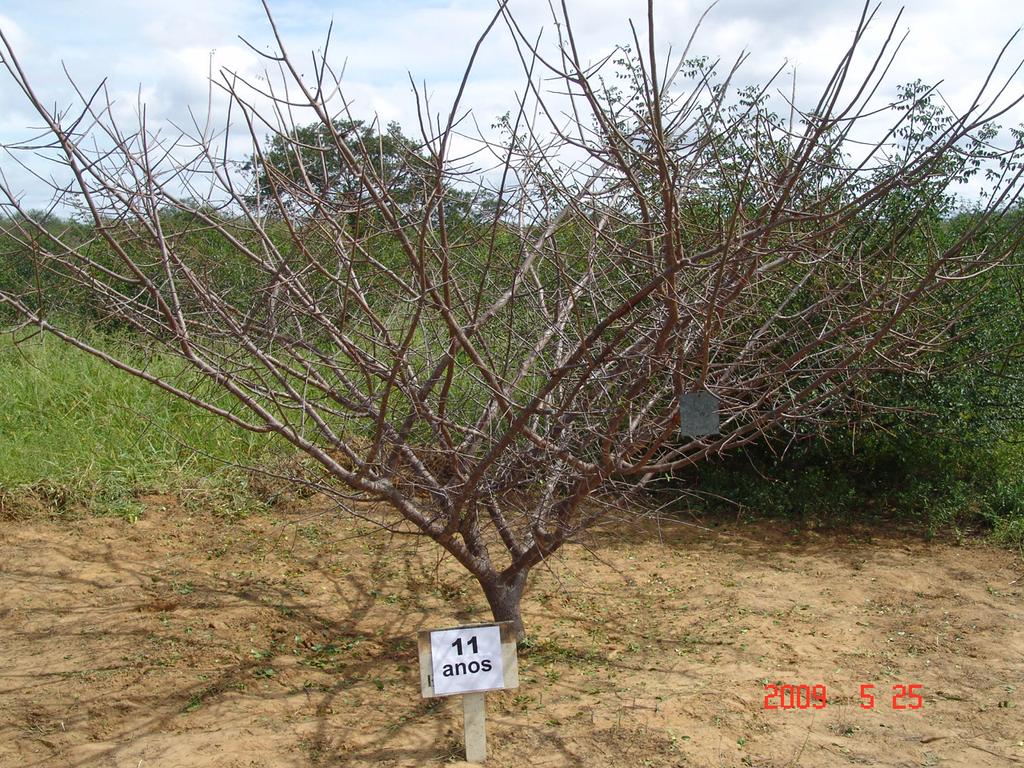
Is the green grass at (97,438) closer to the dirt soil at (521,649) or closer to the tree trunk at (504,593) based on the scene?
the dirt soil at (521,649)

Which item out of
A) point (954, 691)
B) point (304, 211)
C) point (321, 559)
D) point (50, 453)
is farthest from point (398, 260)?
point (954, 691)

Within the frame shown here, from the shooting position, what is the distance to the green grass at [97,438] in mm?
5199

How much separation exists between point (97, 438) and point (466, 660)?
3739mm

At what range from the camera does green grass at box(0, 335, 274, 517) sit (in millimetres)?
5199

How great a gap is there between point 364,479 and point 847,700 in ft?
6.19

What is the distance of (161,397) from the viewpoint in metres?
6.50

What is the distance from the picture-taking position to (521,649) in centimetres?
392

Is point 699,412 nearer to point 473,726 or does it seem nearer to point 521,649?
point 473,726

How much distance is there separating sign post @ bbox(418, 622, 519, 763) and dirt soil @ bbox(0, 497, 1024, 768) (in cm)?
16

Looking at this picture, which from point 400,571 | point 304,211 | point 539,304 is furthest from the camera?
point 400,571

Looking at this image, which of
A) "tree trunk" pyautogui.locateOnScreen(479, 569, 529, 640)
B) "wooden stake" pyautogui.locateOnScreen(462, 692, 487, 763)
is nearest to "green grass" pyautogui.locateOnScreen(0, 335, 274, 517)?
"tree trunk" pyautogui.locateOnScreen(479, 569, 529, 640)

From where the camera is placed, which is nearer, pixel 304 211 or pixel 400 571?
pixel 304 211

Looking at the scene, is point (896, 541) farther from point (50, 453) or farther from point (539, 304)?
point (50, 453)
